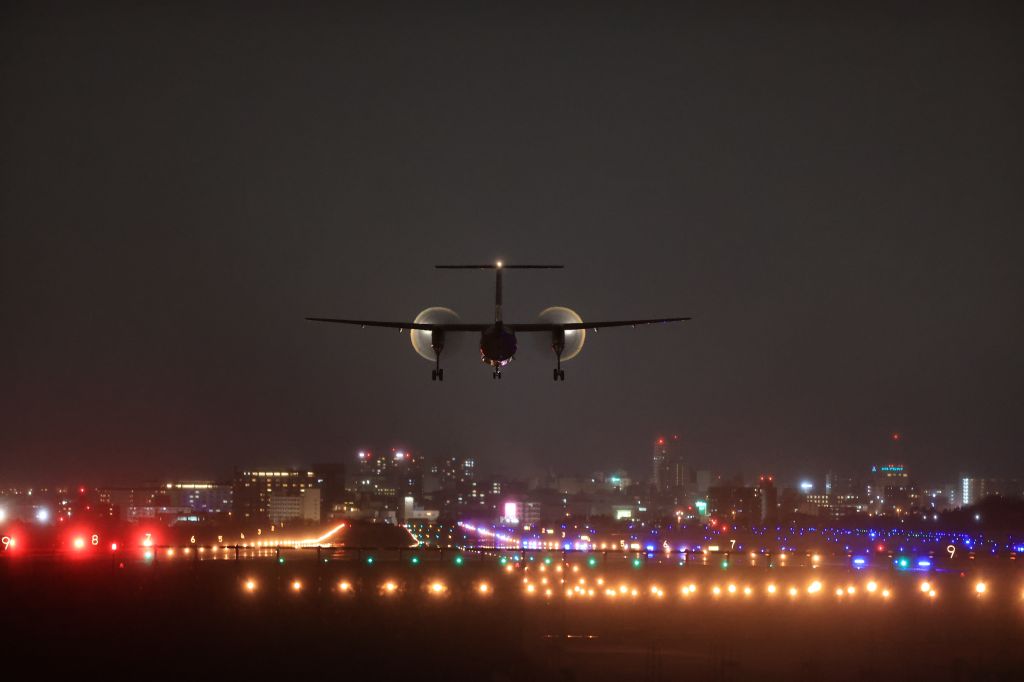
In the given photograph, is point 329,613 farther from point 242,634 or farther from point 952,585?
point 952,585

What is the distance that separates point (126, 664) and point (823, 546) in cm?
9124

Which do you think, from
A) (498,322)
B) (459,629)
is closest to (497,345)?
(498,322)

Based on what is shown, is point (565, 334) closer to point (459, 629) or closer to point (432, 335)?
point (432, 335)

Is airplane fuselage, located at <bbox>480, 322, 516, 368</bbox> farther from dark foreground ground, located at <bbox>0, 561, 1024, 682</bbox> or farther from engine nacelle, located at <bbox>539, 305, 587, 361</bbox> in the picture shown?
dark foreground ground, located at <bbox>0, 561, 1024, 682</bbox>

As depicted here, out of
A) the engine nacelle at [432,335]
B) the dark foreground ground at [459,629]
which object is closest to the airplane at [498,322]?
the engine nacelle at [432,335]

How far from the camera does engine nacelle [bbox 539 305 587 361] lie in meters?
63.3

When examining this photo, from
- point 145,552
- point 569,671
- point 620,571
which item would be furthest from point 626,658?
point 145,552

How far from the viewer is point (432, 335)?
6231 centimetres

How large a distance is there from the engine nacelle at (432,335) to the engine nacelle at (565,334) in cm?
520

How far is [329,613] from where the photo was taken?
3150 inches

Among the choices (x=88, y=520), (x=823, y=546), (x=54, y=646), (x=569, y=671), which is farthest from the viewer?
(x=88, y=520)

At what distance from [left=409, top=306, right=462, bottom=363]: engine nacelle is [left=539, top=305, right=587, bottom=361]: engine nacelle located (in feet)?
17.1

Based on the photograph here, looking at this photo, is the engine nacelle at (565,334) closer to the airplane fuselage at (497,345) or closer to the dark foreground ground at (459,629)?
the airplane fuselage at (497,345)

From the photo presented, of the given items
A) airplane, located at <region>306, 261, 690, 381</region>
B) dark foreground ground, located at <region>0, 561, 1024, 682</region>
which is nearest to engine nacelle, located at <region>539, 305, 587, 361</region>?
airplane, located at <region>306, 261, 690, 381</region>
